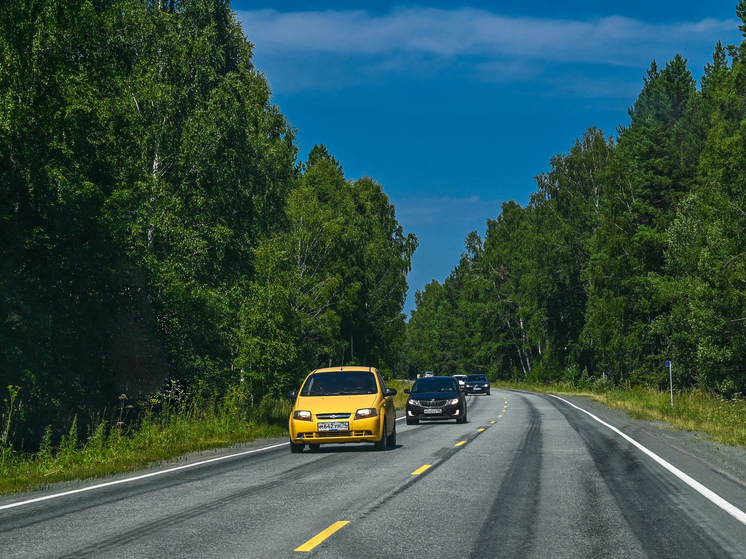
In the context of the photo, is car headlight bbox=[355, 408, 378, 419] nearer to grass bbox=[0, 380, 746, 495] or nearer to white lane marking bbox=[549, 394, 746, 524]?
grass bbox=[0, 380, 746, 495]

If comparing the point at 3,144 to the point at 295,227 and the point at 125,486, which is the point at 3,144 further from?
the point at 295,227

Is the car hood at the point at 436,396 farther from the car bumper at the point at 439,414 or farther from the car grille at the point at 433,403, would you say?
the car bumper at the point at 439,414

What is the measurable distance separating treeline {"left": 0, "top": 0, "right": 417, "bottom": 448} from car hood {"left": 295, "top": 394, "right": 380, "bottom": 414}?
159 inches

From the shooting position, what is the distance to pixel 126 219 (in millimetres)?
23422

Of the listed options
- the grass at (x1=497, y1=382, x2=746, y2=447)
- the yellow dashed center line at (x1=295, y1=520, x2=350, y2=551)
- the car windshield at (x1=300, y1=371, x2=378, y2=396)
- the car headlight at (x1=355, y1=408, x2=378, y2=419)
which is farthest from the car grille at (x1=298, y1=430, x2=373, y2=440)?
the yellow dashed center line at (x1=295, y1=520, x2=350, y2=551)

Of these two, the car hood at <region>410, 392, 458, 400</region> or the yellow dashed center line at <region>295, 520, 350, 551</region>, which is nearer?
the yellow dashed center line at <region>295, 520, 350, 551</region>

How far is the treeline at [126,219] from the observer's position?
68.3 feet

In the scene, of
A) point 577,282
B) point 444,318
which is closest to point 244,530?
point 577,282

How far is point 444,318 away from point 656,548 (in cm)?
15047

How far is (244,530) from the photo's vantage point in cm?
779

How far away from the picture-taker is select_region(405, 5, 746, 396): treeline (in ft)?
126

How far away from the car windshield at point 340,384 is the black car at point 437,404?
9111mm

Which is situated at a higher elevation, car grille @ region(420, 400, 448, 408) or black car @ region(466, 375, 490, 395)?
black car @ region(466, 375, 490, 395)

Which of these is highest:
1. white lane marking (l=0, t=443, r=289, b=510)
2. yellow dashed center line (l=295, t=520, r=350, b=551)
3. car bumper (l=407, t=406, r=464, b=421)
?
car bumper (l=407, t=406, r=464, b=421)
